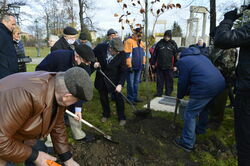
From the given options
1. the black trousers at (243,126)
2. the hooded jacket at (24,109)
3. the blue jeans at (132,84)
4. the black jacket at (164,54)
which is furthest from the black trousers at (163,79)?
the hooded jacket at (24,109)

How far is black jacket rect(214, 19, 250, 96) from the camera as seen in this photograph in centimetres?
178

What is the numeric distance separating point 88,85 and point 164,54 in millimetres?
4619

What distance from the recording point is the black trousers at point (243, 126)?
194 centimetres

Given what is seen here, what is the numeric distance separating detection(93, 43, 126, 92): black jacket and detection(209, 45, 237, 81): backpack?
174 cm

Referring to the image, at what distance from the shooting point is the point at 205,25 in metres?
12.7

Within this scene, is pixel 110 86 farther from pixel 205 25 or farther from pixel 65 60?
pixel 205 25

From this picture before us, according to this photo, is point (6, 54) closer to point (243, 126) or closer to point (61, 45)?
point (61, 45)

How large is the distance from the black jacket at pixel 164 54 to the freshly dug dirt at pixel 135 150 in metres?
2.54

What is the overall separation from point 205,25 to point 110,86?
11.1 m

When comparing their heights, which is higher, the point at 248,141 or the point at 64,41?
the point at 64,41

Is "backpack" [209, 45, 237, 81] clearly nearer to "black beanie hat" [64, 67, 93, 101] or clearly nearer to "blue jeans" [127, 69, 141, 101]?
"blue jeans" [127, 69, 141, 101]

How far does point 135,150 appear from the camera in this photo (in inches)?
119

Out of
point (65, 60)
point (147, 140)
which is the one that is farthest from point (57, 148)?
point (147, 140)

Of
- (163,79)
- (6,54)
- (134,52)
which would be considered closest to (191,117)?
(134,52)
